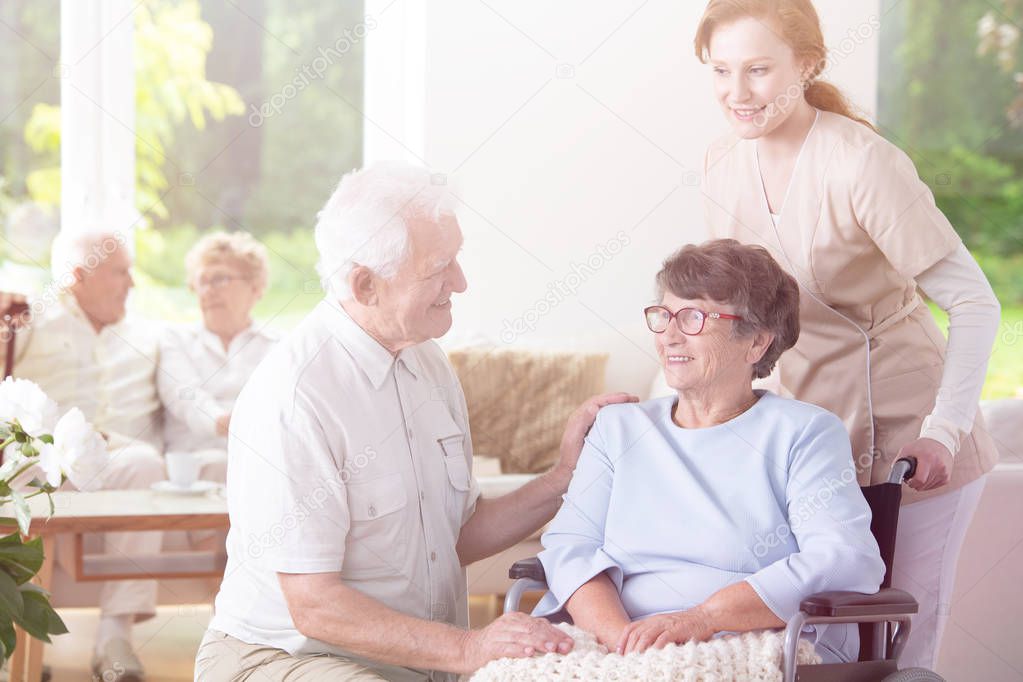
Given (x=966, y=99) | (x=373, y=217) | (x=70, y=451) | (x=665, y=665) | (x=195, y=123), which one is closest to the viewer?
(x=70, y=451)

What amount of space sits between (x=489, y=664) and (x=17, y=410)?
2.23 feet

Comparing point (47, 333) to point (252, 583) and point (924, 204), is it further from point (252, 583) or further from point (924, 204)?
point (924, 204)

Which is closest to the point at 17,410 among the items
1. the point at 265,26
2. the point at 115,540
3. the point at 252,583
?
the point at 252,583

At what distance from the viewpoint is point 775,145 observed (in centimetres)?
204

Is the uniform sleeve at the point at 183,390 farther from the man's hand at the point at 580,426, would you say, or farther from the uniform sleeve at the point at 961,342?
the uniform sleeve at the point at 961,342

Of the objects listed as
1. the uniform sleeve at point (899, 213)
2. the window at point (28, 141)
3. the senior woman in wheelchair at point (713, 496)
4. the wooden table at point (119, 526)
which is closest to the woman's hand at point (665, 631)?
the senior woman in wheelchair at point (713, 496)

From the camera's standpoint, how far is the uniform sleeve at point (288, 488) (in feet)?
5.31

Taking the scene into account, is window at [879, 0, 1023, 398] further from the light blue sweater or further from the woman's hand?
the woman's hand

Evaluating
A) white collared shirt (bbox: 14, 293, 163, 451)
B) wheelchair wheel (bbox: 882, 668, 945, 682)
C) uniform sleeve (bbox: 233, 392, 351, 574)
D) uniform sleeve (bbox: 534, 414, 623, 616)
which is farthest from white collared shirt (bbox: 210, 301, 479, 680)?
white collared shirt (bbox: 14, 293, 163, 451)

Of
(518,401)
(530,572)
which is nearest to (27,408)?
(530,572)

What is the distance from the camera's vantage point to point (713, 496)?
1769 mm

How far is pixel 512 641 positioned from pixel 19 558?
0.64 m

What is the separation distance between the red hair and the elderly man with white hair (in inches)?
23.8

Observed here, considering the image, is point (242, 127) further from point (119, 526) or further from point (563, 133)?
point (119, 526)
